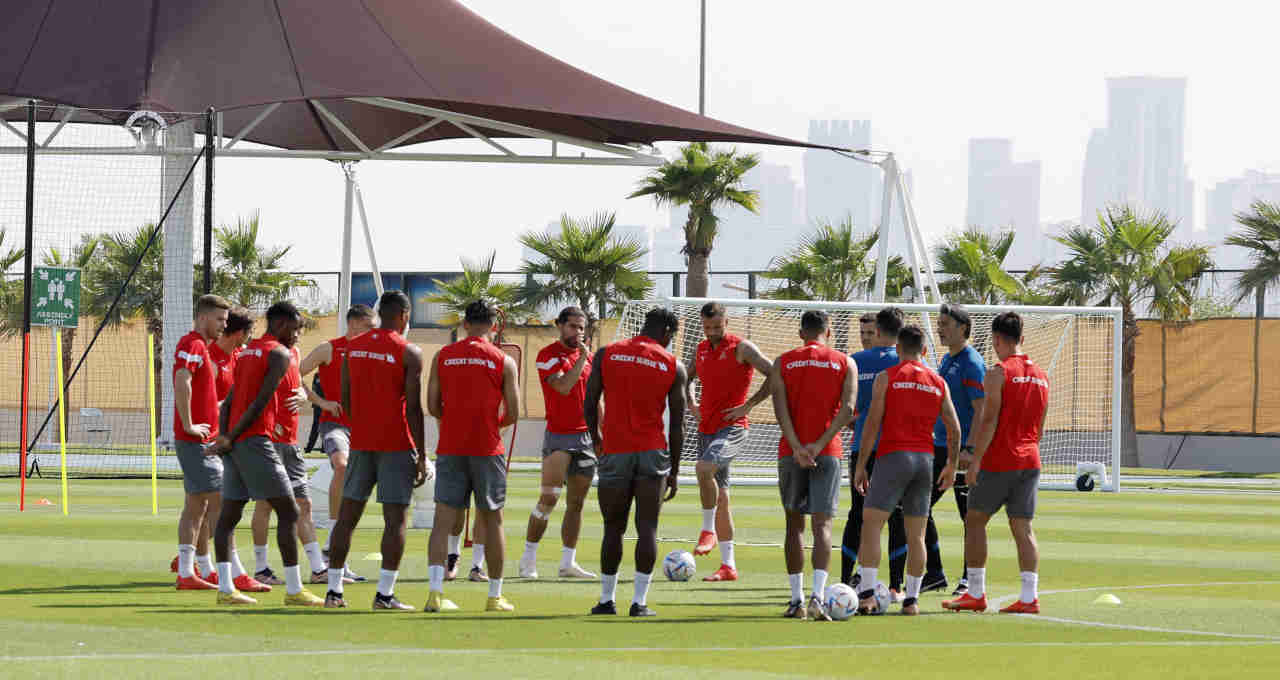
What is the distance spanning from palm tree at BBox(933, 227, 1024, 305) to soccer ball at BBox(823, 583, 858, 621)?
3137cm

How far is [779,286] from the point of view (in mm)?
42938

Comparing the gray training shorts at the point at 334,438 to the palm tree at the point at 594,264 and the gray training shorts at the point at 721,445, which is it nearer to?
the gray training shorts at the point at 721,445

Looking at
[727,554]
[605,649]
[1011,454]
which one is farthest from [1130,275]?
[605,649]

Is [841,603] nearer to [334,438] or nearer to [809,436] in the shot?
[809,436]

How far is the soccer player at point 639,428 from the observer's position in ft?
37.1

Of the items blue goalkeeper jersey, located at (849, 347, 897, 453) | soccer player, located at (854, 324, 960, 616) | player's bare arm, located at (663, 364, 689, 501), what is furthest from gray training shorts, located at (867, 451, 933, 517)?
blue goalkeeper jersey, located at (849, 347, 897, 453)

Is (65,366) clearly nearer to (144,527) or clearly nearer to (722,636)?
(144,527)

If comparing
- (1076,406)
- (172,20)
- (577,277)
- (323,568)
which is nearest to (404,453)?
(323,568)

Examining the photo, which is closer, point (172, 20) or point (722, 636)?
point (722, 636)

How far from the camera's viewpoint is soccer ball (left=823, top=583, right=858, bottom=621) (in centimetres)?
1133

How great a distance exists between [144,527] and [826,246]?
25186 millimetres

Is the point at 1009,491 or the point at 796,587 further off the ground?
the point at 1009,491

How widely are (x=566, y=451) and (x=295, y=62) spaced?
43.5ft

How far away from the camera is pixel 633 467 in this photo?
448 inches
